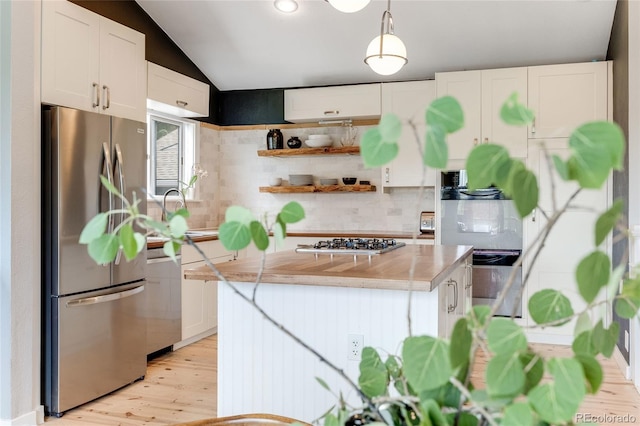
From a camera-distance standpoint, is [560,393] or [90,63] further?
[90,63]

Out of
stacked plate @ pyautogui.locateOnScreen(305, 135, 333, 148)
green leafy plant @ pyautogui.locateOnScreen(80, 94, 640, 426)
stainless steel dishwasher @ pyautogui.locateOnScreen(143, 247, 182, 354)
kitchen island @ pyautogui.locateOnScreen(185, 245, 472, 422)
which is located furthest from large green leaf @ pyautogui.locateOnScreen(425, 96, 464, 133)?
stacked plate @ pyautogui.locateOnScreen(305, 135, 333, 148)

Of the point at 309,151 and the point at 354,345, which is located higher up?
the point at 309,151

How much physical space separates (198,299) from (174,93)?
1780 millimetres

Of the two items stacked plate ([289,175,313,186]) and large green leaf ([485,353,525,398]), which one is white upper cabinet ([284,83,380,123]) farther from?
large green leaf ([485,353,525,398])

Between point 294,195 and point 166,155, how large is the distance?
4.69ft

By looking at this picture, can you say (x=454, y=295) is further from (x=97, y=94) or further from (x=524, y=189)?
(x=97, y=94)

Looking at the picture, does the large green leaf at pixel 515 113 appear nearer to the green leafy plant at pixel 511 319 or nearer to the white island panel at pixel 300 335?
the green leafy plant at pixel 511 319

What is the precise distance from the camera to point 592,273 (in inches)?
17.5

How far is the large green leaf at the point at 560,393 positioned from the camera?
40 cm

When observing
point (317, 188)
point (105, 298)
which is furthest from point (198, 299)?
point (317, 188)

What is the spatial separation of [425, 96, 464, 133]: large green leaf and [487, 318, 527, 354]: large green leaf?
Result: 0.16m

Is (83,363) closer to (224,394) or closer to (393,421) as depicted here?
(224,394)

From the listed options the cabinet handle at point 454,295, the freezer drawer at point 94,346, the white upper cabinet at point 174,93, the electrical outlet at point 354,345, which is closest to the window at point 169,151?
the white upper cabinet at point 174,93

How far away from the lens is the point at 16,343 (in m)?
2.79
